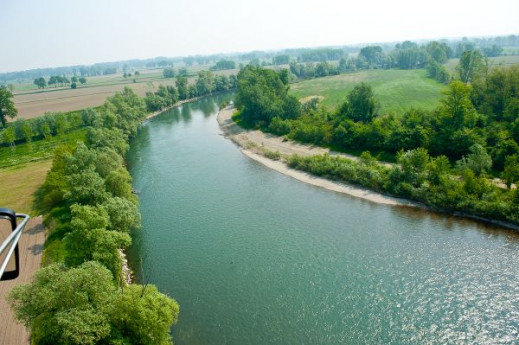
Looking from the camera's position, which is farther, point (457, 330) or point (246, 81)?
point (246, 81)

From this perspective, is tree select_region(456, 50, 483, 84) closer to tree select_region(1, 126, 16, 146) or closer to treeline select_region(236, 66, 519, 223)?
treeline select_region(236, 66, 519, 223)

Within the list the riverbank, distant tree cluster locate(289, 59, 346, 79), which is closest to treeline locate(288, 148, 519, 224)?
the riverbank

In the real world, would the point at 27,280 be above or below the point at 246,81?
below

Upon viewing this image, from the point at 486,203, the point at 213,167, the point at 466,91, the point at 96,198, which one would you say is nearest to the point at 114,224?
the point at 96,198

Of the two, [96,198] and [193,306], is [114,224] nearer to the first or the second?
[96,198]

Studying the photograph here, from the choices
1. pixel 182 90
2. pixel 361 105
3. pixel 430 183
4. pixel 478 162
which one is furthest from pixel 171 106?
pixel 478 162

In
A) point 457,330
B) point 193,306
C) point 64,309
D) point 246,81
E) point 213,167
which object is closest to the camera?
point 64,309
